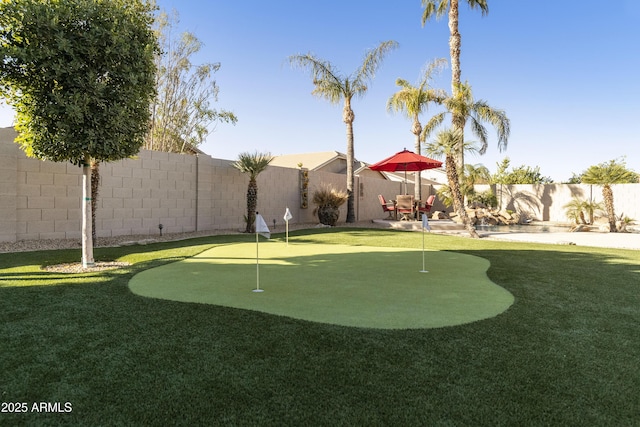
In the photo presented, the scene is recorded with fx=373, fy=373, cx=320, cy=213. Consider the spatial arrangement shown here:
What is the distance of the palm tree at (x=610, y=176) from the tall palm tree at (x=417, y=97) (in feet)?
23.5

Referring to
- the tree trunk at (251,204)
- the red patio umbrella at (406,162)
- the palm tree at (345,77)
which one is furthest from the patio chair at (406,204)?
the tree trunk at (251,204)

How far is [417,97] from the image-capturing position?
17.8m

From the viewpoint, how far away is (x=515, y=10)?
44.9ft

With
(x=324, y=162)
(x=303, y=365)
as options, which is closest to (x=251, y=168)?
(x=303, y=365)

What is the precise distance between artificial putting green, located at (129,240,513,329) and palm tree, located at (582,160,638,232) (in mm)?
10767

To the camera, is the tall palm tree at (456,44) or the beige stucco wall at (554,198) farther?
the beige stucco wall at (554,198)

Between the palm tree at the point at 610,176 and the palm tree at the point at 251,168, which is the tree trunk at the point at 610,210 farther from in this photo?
the palm tree at the point at 251,168

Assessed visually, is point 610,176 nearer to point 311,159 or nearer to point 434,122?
point 434,122

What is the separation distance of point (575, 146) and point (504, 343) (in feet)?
81.4

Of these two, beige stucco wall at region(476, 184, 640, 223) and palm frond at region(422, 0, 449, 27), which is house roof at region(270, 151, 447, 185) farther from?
palm frond at region(422, 0, 449, 27)

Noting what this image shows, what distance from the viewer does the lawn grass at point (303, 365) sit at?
1.92m

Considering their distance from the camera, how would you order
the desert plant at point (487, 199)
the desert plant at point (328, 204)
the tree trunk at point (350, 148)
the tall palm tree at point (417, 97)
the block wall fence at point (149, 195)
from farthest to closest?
the desert plant at point (487, 199) < the tall palm tree at point (417, 97) < the tree trunk at point (350, 148) < the desert plant at point (328, 204) < the block wall fence at point (149, 195)

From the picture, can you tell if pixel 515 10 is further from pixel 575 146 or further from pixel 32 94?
pixel 32 94

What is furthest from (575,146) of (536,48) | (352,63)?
(352,63)
